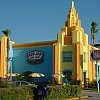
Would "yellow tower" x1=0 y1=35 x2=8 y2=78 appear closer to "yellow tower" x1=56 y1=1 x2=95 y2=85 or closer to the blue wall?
the blue wall

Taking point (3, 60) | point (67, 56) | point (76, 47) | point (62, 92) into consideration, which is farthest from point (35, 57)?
point (62, 92)

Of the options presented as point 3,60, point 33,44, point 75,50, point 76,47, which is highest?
point 33,44

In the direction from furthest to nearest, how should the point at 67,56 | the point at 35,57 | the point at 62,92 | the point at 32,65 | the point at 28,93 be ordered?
the point at 32,65
the point at 35,57
the point at 67,56
the point at 62,92
the point at 28,93

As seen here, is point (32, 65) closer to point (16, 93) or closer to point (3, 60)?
point (3, 60)

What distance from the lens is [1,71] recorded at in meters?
57.4

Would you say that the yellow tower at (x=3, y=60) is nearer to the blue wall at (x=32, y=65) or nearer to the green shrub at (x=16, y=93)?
the blue wall at (x=32, y=65)

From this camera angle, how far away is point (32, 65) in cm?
5700

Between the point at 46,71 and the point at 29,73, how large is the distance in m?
2.97

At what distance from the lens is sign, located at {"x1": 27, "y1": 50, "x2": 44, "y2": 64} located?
183 feet

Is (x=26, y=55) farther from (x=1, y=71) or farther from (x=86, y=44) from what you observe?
(x=86, y=44)

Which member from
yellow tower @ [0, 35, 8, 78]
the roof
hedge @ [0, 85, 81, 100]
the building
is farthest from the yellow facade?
hedge @ [0, 85, 81, 100]

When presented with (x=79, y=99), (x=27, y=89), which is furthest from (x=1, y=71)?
(x=27, y=89)

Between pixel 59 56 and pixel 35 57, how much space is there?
4.59m

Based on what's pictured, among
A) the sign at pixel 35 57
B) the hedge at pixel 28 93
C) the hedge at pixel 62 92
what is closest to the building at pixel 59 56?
the sign at pixel 35 57
